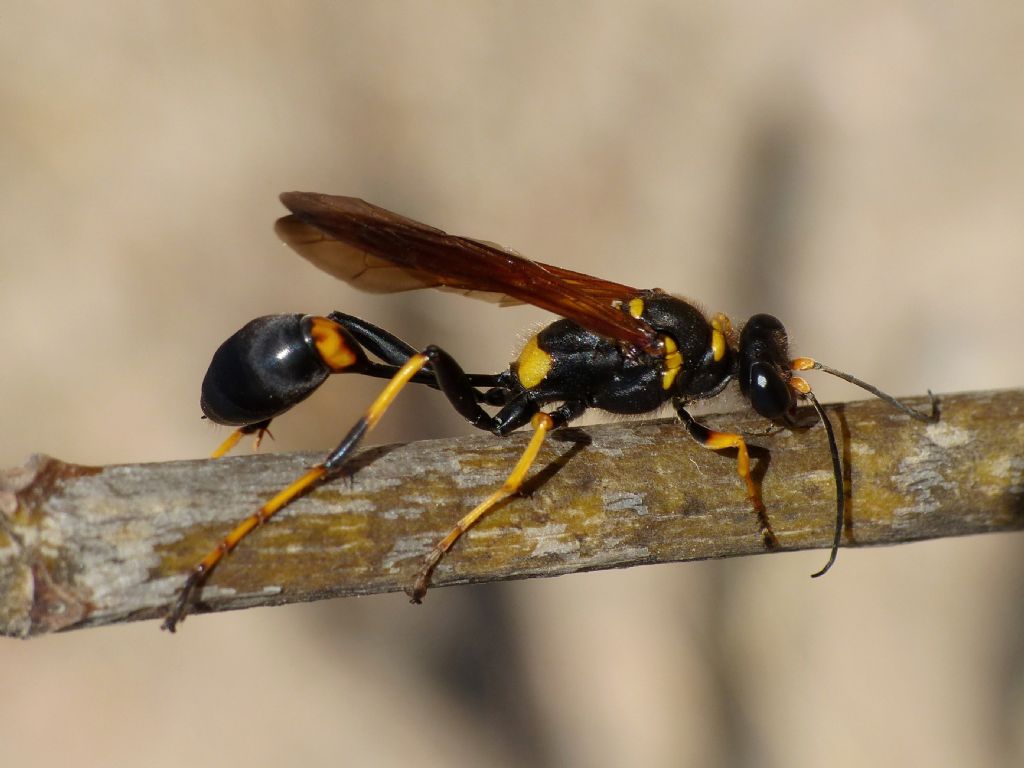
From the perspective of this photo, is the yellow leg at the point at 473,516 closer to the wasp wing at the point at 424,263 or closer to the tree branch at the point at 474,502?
the tree branch at the point at 474,502

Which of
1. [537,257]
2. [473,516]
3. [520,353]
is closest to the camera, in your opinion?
[473,516]

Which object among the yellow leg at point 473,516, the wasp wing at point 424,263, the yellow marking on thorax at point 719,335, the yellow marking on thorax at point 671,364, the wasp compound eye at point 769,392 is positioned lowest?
the yellow leg at point 473,516

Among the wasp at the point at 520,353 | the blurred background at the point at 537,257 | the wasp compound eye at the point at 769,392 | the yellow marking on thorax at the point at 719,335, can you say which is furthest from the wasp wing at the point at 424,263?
the blurred background at the point at 537,257

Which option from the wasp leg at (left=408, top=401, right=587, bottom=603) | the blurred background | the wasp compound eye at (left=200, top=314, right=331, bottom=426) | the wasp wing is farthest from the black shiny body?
the blurred background

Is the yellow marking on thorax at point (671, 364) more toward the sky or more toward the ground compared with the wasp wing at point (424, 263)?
more toward the ground

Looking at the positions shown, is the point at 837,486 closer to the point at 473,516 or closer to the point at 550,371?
the point at 473,516

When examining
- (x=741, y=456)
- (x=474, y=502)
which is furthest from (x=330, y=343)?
(x=741, y=456)

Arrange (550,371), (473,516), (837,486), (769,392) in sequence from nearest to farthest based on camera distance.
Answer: (473,516) < (837,486) < (769,392) < (550,371)

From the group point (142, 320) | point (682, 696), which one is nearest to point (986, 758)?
point (682, 696)
